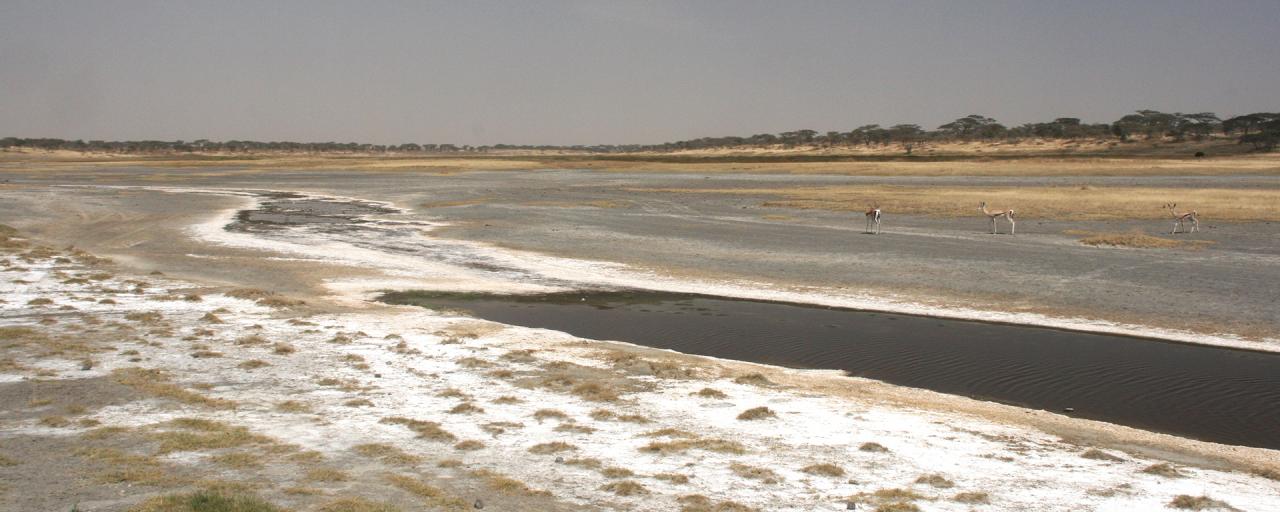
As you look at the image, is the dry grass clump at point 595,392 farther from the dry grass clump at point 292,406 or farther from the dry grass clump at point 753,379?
the dry grass clump at point 292,406

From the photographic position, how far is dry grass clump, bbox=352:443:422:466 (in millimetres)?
8414

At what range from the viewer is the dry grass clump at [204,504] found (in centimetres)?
682

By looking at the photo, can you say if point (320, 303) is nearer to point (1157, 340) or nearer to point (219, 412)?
point (219, 412)

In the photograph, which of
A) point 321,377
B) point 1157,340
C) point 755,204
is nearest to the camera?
point 321,377

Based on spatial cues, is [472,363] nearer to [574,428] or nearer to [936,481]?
[574,428]

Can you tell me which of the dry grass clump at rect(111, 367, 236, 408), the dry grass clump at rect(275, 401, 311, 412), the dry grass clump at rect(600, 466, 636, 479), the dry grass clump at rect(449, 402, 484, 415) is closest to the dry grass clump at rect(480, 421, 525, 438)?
the dry grass clump at rect(449, 402, 484, 415)

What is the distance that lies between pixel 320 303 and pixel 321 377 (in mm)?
6743

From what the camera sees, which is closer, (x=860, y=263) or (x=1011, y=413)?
(x=1011, y=413)

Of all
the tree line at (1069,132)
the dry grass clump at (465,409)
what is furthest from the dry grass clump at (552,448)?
the tree line at (1069,132)

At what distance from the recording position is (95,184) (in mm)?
65938

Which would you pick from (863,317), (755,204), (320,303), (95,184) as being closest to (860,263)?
(863,317)

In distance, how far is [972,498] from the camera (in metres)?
7.61

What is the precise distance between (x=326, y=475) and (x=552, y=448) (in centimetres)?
211

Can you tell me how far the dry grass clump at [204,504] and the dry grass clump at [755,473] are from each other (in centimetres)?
384
